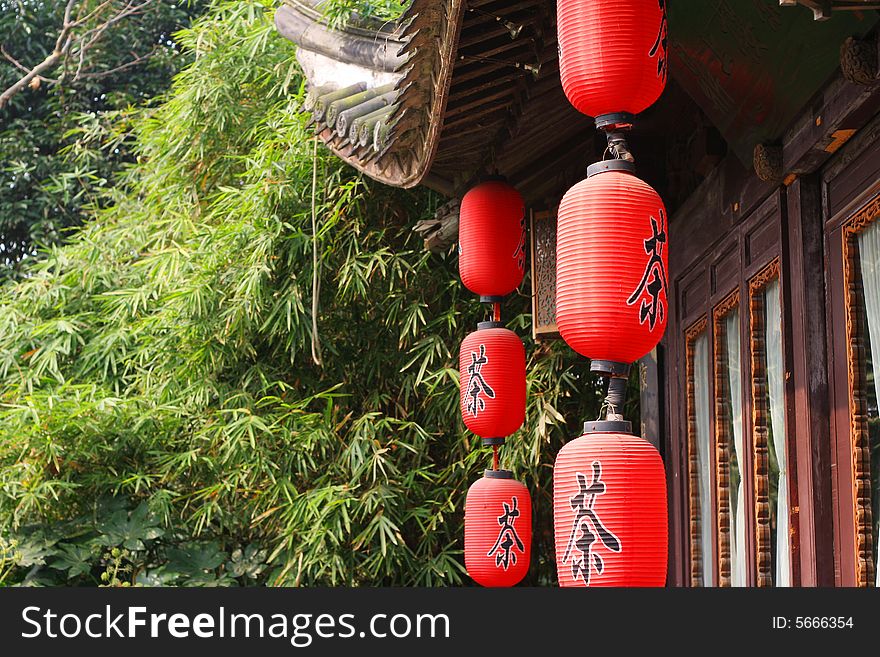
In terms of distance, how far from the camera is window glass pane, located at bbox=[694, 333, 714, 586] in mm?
4637

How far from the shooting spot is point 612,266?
2.76 metres

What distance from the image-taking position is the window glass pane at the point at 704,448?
4.64 meters

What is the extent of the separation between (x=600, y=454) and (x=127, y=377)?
17.5ft

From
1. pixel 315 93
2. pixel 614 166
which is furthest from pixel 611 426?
Answer: pixel 315 93

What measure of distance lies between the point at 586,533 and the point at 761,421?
1.49m

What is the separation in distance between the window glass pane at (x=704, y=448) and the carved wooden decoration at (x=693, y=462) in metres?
0.02

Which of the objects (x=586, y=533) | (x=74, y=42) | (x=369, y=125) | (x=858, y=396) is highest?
(x=74, y=42)

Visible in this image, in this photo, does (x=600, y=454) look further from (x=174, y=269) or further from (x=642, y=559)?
(x=174, y=269)

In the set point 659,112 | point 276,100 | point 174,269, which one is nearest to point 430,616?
point 659,112

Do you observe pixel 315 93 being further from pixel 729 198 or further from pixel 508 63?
pixel 729 198

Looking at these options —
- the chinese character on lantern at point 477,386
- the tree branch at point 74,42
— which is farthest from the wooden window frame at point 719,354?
the tree branch at point 74,42

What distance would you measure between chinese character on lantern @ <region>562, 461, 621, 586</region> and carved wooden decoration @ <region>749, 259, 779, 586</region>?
136 cm

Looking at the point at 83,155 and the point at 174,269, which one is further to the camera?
the point at 83,155

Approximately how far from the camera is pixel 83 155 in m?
10.9
